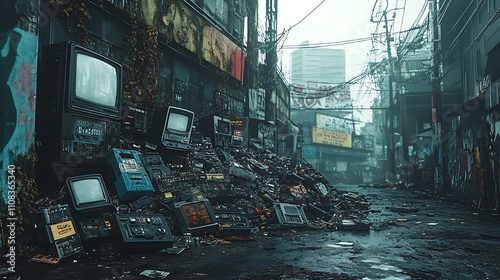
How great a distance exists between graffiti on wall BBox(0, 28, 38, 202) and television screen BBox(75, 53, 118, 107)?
746 millimetres

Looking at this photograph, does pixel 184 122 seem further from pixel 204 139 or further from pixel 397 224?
pixel 397 224

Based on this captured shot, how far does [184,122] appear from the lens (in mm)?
8883

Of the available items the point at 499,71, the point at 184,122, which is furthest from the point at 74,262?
the point at 499,71

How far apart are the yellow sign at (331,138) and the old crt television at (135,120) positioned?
1506 inches

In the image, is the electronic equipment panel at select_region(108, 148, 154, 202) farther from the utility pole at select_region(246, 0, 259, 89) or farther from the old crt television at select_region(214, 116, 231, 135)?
the utility pole at select_region(246, 0, 259, 89)

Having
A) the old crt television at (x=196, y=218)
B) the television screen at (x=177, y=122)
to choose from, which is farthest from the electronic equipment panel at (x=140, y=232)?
the television screen at (x=177, y=122)

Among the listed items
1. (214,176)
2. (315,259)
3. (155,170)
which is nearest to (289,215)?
(214,176)

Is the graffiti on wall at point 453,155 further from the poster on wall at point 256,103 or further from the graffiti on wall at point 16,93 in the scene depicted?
the graffiti on wall at point 16,93

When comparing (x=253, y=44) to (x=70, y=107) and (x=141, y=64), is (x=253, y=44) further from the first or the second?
(x=70, y=107)

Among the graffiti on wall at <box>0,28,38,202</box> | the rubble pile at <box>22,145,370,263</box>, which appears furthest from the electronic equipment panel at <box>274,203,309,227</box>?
the graffiti on wall at <box>0,28,38,202</box>

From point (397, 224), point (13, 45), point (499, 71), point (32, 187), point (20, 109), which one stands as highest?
point (499, 71)

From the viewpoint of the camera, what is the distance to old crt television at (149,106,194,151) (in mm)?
8367

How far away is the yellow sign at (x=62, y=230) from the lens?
4.54 meters

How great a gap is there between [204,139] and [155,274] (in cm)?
858
